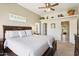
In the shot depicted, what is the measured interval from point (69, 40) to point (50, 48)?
0.40m

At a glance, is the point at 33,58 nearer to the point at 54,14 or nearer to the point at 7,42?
the point at 7,42

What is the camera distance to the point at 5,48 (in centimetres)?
181

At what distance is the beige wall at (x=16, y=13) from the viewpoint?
184cm

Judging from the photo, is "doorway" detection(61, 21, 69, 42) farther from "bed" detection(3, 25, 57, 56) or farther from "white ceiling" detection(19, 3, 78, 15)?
"white ceiling" detection(19, 3, 78, 15)

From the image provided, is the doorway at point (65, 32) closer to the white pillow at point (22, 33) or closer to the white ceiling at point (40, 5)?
the white ceiling at point (40, 5)

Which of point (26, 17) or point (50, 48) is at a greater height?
point (26, 17)

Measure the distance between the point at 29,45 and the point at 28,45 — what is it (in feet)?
0.06

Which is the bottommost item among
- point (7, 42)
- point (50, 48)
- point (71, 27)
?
point (50, 48)

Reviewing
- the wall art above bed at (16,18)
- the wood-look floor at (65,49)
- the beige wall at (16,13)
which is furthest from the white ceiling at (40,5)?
the wood-look floor at (65,49)

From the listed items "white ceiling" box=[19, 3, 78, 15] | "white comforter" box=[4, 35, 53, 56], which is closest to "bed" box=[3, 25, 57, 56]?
"white comforter" box=[4, 35, 53, 56]

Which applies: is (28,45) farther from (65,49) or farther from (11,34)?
(65,49)

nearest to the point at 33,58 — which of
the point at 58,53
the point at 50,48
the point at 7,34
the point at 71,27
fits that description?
the point at 50,48

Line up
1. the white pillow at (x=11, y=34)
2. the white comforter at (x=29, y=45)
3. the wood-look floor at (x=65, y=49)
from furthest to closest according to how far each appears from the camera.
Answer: the wood-look floor at (x=65, y=49), the white pillow at (x=11, y=34), the white comforter at (x=29, y=45)

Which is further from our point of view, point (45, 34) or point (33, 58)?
point (45, 34)
